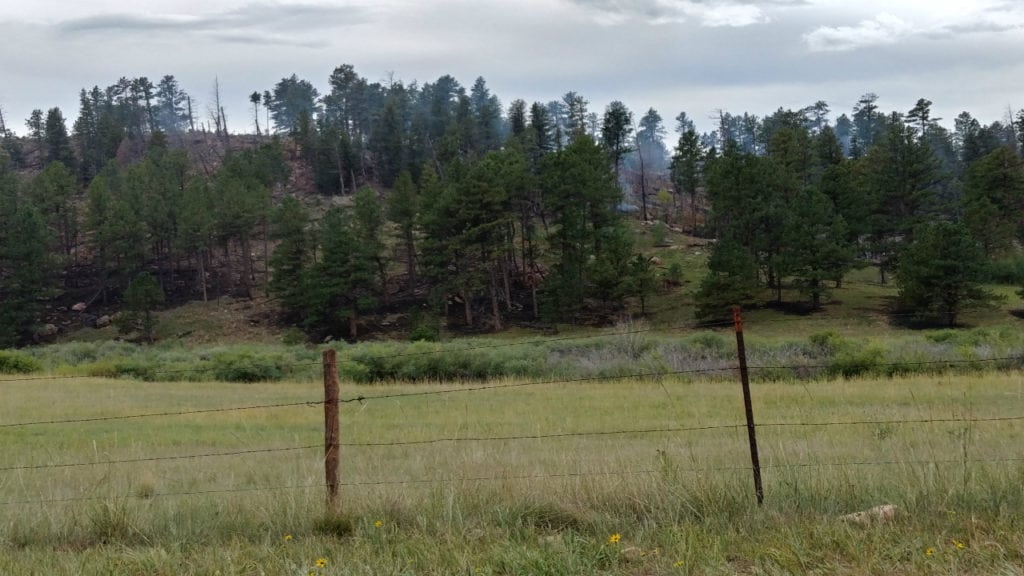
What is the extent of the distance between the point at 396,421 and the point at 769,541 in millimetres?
11603

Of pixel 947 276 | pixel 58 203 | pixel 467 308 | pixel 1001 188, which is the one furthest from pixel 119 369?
pixel 1001 188

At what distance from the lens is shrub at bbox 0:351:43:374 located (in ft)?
109

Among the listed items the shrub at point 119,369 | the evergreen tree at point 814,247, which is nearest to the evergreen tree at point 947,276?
the evergreen tree at point 814,247

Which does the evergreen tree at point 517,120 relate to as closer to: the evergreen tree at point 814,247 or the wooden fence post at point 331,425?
the evergreen tree at point 814,247

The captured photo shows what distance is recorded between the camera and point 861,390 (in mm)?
17984

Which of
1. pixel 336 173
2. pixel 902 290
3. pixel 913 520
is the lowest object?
pixel 902 290

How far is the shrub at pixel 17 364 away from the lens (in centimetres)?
3319

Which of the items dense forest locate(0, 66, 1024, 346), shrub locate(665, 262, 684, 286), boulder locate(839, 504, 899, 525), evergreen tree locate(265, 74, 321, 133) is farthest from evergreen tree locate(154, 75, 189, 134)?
boulder locate(839, 504, 899, 525)

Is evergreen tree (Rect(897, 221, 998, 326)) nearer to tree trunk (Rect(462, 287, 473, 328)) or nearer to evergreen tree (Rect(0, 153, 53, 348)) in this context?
tree trunk (Rect(462, 287, 473, 328))

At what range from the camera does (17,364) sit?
33656mm

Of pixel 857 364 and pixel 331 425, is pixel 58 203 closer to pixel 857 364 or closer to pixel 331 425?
pixel 857 364

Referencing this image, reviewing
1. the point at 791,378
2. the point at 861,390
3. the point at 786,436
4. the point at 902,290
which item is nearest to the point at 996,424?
Result: the point at 786,436

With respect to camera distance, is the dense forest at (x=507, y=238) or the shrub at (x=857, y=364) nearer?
the shrub at (x=857, y=364)

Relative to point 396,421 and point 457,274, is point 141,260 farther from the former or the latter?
point 396,421
